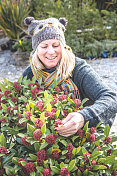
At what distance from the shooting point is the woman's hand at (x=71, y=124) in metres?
1.16

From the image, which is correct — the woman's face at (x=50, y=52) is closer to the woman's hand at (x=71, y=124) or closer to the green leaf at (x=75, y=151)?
the woman's hand at (x=71, y=124)

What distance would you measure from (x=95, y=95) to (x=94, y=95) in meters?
0.02

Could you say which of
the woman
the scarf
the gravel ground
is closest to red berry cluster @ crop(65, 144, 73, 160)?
the woman

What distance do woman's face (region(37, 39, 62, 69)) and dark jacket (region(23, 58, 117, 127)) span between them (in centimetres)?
22

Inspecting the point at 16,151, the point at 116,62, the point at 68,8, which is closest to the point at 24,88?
the point at 16,151

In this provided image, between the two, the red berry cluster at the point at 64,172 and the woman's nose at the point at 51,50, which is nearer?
the red berry cluster at the point at 64,172

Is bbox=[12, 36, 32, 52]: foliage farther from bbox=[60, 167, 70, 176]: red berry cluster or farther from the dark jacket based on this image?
bbox=[60, 167, 70, 176]: red berry cluster

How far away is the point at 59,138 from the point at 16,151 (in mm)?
270

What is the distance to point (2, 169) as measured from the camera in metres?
1.10

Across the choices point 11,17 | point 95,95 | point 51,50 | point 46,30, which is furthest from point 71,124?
point 11,17

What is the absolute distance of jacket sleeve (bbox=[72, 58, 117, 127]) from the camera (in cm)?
136

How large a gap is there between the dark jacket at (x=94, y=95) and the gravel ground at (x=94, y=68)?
2.30 m

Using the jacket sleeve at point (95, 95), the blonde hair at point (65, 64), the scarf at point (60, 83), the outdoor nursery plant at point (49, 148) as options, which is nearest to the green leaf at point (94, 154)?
the outdoor nursery plant at point (49, 148)

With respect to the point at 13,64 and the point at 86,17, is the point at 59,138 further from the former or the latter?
the point at 86,17
